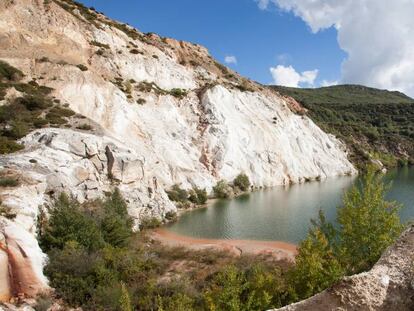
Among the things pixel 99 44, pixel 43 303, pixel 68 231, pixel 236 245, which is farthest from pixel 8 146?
pixel 99 44

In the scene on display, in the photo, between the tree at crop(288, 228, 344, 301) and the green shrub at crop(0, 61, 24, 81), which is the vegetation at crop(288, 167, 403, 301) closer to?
the tree at crop(288, 228, 344, 301)

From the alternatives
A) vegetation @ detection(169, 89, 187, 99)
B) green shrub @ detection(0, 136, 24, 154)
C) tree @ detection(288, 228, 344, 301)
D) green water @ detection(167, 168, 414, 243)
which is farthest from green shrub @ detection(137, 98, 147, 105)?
tree @ detection(288, 228, 344, 301)

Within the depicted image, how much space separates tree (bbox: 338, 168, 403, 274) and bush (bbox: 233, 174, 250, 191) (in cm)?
3785

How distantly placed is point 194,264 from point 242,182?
101 feet

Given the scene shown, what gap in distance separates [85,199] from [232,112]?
3571 cm

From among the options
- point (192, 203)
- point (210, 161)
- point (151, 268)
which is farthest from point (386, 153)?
point (151, 268)

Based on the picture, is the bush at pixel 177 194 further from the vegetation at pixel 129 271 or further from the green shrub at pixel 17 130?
the vegetation at pixel 129 271

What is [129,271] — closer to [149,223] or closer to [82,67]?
[149,223]

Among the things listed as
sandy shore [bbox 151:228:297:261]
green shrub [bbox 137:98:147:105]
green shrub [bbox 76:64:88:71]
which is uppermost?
green shrub [bbox 76:64:88:71]

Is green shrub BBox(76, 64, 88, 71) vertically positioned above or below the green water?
above

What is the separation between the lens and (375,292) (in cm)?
605

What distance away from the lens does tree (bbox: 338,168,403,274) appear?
12273 mm

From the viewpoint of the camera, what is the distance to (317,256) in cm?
1176

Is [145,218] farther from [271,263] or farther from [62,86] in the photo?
[62,86]
